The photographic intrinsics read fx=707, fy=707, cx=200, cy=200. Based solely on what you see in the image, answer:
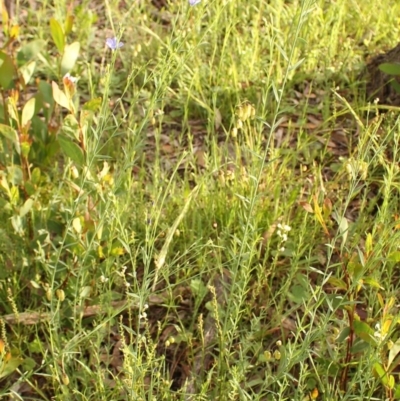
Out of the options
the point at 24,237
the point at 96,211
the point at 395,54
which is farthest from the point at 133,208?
the point at 395,54

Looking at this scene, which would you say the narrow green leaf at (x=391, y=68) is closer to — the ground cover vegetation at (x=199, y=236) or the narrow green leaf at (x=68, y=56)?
the ground cover vegetation at (x=199, y=236)

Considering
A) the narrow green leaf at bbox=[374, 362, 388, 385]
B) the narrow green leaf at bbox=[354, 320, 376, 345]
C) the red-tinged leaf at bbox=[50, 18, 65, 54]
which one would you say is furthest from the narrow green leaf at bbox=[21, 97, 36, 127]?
the narrow green leaf at bbox=[374, 362, 388, 385]

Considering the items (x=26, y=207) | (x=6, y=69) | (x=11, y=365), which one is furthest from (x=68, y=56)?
(x=11, y=365)

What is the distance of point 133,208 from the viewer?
238cm

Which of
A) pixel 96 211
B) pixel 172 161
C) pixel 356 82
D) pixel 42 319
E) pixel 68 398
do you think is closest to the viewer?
Answer: pixel 68 398

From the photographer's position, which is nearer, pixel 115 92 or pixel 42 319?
pixel 42 319

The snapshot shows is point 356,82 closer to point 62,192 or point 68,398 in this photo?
point 62,192

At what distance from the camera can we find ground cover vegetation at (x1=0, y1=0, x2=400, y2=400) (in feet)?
5.72

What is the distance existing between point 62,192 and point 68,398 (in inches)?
31.8

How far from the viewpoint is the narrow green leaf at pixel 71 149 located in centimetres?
209

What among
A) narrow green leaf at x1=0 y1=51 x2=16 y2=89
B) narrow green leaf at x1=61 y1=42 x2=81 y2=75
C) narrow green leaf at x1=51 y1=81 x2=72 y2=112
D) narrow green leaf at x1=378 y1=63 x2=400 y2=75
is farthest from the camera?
narrow green leaf at x1=378 y1=63 x2=400 y2=75

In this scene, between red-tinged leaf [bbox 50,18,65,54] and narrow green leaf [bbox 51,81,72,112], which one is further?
red-tinged leaf [bbox 50,18,65,54]

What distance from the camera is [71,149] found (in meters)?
2.09

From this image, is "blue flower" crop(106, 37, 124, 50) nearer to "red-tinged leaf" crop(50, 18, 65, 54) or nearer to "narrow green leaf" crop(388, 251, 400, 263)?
"red-tinged leaf" crop(50, 18, 65, 54)
